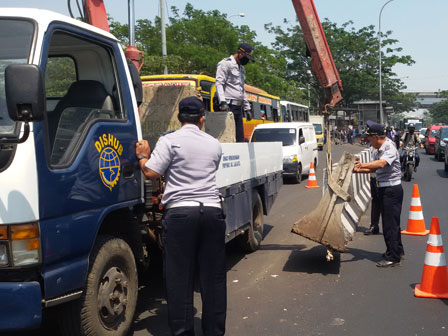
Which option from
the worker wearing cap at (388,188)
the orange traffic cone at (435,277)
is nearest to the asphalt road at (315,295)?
the orange traffic cone at (435,277)

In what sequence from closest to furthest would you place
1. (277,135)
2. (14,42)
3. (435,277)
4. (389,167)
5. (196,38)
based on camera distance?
1. (14,42)
2. (435,277)
3. (389,167)
4. (277,135)
5. (196,38)

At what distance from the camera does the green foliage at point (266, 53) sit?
1115 inches

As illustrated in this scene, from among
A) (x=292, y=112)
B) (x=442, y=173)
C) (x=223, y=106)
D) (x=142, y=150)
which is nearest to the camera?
(x=142, y=150)

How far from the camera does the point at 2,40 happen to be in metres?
3.47

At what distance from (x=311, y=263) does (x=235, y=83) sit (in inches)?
109

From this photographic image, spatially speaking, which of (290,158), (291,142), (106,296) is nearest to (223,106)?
(106,296)

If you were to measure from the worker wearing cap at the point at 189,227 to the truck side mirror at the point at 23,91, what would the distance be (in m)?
1.01

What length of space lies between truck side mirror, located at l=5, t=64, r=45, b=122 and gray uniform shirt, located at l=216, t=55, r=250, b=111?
4.40m

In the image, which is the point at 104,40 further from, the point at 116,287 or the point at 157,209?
the point at 116,287

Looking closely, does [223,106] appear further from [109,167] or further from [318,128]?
[318,128]

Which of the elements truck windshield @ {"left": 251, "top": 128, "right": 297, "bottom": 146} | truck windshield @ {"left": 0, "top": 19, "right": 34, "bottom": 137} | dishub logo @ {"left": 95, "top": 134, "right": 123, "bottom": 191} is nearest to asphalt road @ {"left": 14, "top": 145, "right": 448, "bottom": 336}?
dishub logo @ {"left": 95, "top": 134, "right": 123, "bottom": 191}

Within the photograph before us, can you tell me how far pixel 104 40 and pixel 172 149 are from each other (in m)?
1.24

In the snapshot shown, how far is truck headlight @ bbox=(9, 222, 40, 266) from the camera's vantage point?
10.2ft

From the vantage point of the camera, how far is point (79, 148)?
145 inches
